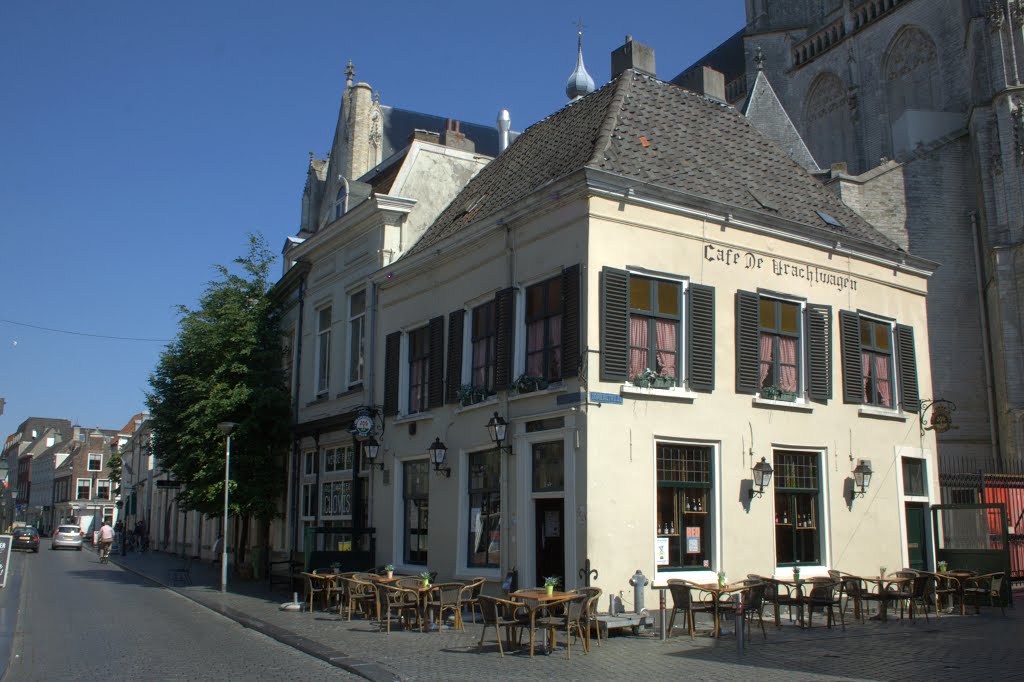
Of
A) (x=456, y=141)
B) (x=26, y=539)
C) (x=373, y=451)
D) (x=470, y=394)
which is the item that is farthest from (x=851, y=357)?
(x=26, y=539)

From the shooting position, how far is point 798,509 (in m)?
15.6

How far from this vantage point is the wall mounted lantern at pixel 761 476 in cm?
1466

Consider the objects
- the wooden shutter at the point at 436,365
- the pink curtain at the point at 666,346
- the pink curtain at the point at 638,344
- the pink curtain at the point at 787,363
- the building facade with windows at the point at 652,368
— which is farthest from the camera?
the wooden shutter at the point at 436,365

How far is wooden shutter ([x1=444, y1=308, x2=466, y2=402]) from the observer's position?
55.2 ft

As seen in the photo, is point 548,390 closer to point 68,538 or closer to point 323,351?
point 323,351

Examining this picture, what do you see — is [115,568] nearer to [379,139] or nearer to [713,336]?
[379,139]

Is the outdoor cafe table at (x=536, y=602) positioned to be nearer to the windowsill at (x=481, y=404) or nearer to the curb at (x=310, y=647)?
the curb at (x=310, y=647)

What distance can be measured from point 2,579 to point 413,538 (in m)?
9.13

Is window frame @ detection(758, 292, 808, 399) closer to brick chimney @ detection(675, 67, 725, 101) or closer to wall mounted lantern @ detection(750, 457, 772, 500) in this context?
wall mounted lantern @ detection(750, 457, 772, 500)

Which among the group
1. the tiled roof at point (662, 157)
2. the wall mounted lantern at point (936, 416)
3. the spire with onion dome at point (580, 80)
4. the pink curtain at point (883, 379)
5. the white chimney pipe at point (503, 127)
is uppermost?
the spire with onion dome at point (580, 80)

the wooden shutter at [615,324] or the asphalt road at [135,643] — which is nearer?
the asphalt road at [135,643]

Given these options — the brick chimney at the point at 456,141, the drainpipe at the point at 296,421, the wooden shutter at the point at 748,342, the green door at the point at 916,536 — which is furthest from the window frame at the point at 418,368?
the green door at the point at 916,536

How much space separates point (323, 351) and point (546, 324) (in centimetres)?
1096

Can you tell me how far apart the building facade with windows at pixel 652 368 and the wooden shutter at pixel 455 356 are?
4 cm
